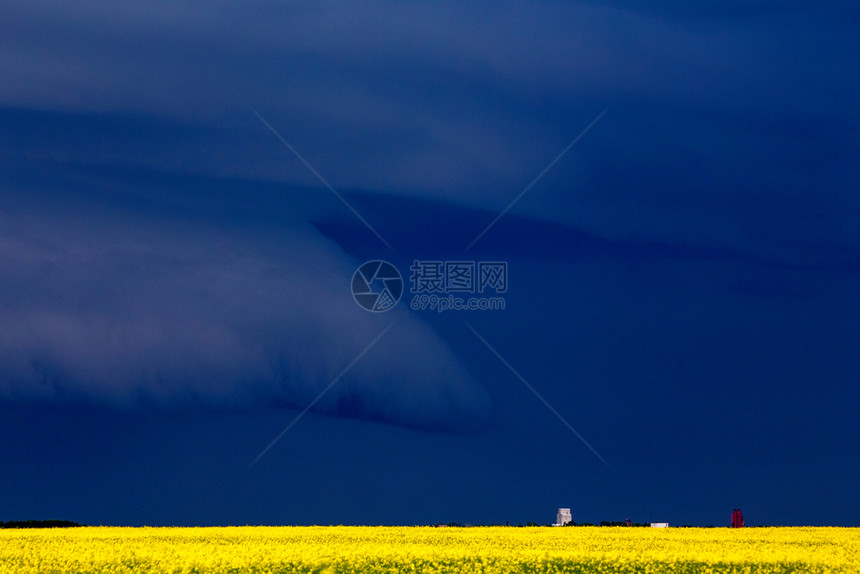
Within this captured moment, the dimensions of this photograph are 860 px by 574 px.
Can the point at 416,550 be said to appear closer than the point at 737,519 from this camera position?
Yes

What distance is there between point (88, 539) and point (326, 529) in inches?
340

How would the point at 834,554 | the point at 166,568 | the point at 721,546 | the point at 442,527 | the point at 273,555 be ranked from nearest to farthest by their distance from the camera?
the point at 166,568 < the point at 273,555 < the point at 834,554 < the point at 721,546 < the point at 442,527

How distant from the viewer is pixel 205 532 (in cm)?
3375

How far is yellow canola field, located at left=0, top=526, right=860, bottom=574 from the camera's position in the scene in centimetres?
2417

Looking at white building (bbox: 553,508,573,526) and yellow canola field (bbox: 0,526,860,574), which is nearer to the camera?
yellow canola field (bbox: 0,526,860,574)

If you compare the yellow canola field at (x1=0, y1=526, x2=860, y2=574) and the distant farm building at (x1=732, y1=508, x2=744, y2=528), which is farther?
the distant farm building at (x1=732, y1=508, x2=744, y2=528)

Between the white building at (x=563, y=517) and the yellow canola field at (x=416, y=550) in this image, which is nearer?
the yellow canola field at (x=416, y=550)

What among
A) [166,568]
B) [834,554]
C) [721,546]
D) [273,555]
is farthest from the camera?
[721,546]

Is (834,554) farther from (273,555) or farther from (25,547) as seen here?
(25,547)

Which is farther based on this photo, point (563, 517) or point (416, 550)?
point (563, 517)

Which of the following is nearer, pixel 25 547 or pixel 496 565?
pixel 496 565

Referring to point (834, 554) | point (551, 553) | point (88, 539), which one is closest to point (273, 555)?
point (551, 553)

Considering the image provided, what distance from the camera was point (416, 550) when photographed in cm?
2683

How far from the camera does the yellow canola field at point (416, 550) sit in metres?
24.2
